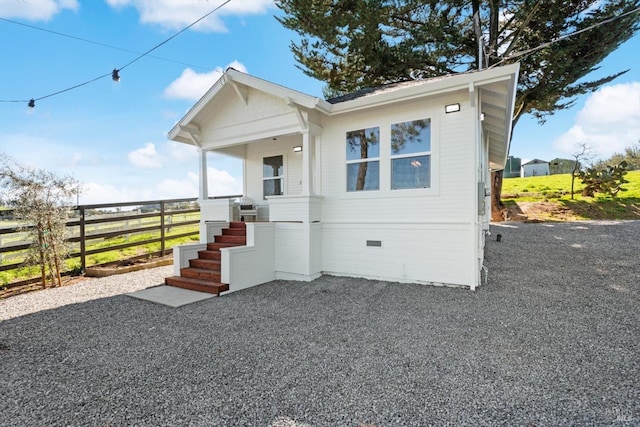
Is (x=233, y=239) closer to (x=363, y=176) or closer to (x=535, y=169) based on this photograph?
(x=363, y=176)

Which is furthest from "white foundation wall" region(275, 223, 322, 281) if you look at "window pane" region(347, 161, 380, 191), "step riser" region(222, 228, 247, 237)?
"window pane" region(347, 161, 380, 191)

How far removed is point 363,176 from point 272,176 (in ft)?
11.0

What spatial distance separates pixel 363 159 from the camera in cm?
622

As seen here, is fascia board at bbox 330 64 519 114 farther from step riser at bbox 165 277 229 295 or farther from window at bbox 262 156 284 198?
step riser at bbox 165 277 229 295

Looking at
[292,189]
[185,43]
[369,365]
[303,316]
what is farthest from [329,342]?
[185,43]

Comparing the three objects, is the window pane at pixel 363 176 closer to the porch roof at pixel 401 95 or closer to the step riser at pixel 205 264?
the porch roof at pixel 401 95

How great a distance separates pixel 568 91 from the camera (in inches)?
468

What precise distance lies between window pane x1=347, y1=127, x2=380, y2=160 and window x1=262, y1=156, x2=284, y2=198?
9.07ft

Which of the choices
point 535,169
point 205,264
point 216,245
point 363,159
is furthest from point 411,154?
point 535,169

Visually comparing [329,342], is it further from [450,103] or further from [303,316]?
[450,103]

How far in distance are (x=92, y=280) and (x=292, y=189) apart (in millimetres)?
5135

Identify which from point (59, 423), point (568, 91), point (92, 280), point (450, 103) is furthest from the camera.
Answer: point (568, 91)

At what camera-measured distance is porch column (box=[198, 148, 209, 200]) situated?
771 cm

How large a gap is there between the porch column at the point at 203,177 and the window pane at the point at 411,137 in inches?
190
